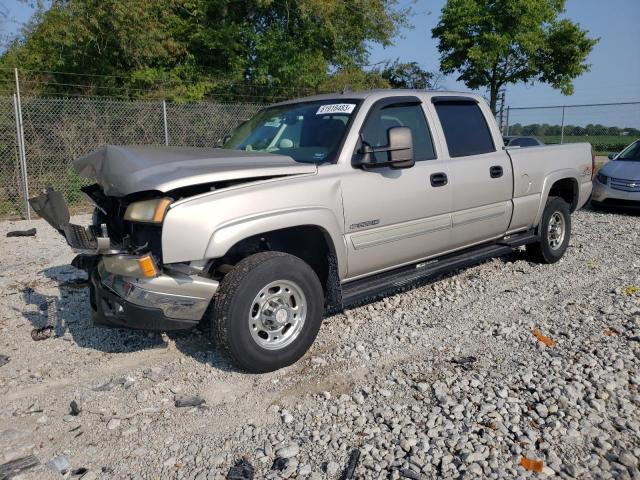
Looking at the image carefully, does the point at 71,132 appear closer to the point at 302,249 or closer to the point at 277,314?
the point at 302,249

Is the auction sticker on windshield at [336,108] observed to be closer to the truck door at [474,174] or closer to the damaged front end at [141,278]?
the truck door at [474,174]

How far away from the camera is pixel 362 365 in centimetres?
383

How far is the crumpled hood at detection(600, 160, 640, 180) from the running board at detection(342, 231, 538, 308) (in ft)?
17.0

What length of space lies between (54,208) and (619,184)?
980 centimetres

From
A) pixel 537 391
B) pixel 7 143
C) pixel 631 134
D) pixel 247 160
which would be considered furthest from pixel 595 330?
pixel 631 134

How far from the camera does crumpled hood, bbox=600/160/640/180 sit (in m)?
9.88

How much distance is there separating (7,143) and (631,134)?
66.9 feet

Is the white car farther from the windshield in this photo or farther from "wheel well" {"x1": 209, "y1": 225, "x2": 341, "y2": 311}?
"wheel well" {"x1": 209, "y1": 225, "x2": 341, "y2": 311}

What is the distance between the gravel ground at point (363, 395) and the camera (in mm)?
Answer: 2752

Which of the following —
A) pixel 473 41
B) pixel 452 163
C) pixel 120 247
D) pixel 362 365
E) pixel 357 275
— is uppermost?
pixel 473 41

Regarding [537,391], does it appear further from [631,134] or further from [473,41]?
[473,41]

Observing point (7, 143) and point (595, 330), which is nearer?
point (595, 330)

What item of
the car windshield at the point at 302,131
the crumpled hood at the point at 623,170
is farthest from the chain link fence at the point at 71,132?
the crumpled hood at the point at 623,170

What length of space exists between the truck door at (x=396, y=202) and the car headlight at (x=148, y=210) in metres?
1.36
